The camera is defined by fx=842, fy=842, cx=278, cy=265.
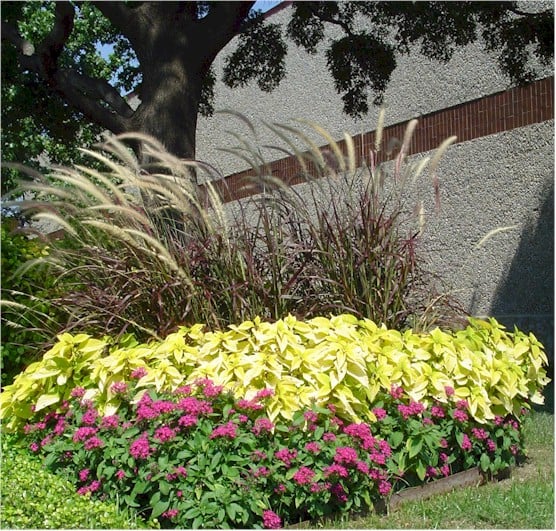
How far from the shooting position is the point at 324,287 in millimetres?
5023

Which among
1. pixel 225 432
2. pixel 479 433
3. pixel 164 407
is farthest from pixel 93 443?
pixel 479 433

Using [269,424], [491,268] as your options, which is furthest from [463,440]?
[491,268]

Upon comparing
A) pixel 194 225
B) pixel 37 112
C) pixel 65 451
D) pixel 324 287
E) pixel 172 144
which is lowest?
pixel 65 451

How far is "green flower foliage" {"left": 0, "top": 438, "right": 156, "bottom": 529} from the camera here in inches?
140

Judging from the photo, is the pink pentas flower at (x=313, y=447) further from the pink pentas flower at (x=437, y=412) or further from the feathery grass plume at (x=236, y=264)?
the feathery grass plume at (x=236, y=264)

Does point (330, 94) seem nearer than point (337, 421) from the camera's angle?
No

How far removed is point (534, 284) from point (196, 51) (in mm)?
4546

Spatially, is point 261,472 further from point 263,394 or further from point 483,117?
point 483,117

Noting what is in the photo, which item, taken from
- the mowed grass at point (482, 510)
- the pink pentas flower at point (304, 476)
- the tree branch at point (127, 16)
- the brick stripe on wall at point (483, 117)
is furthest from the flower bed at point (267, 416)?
the brick stripe on wall at point (483, 117)

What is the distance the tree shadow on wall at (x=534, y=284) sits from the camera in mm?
9297

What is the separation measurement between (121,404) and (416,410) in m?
1.48

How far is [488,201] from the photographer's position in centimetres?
998

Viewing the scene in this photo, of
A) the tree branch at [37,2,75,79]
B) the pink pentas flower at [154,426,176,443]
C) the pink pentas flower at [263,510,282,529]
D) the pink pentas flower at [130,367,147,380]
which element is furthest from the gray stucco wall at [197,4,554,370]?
the pink pentas flower at [263,510,282,529]

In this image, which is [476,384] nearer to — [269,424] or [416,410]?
[416,410]
